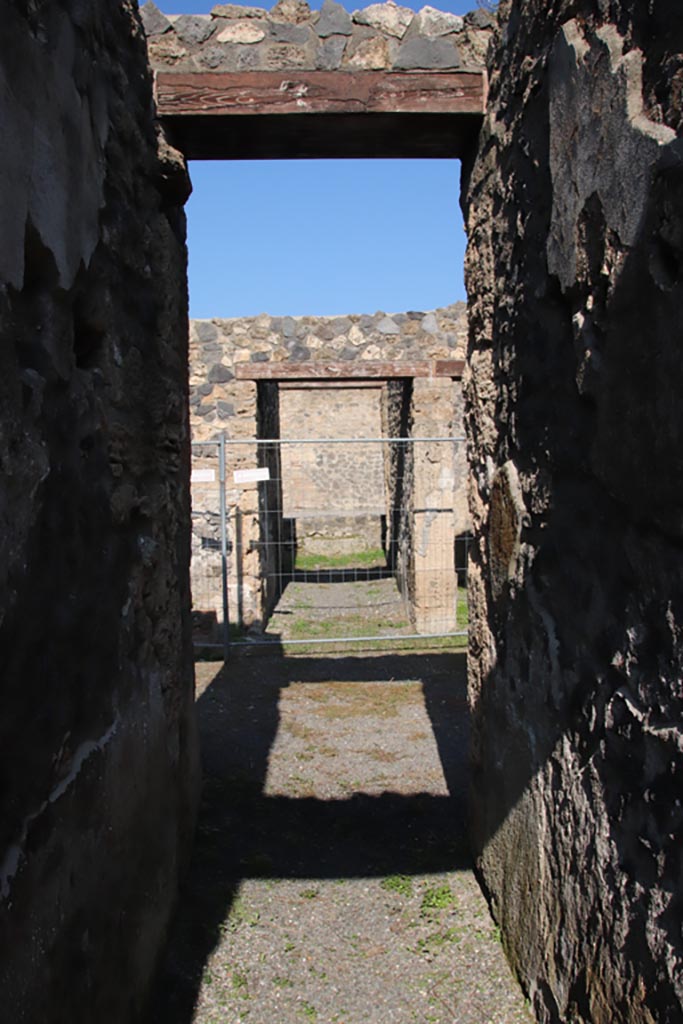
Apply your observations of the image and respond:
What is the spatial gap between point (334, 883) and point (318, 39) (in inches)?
136

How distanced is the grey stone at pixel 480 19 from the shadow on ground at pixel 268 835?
11.3ft

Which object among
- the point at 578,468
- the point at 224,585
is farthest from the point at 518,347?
the point at 224,585

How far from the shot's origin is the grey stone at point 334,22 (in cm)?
311

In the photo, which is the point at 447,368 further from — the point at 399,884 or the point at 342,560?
the point at 342,560

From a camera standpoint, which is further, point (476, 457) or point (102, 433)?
point (476, 457)

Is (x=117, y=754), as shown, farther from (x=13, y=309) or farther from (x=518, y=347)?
(x=518, y=347)

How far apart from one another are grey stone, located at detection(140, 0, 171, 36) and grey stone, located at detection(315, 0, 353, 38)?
61 cm

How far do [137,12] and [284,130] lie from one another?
75 centimetres

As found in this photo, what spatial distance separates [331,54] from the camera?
3.13 metres

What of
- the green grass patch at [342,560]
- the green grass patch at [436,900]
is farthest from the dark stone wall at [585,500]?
the green grass patch at [342,560]

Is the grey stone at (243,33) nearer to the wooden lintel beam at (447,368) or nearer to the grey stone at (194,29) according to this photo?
the grey stone at (194,29)

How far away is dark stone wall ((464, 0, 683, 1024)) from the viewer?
1533 mm

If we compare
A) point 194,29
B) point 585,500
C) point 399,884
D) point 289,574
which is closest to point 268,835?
point 399,884

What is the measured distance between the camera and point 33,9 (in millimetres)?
1777
